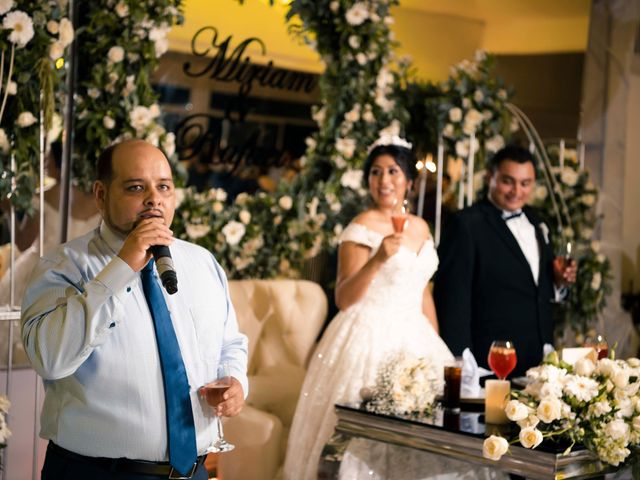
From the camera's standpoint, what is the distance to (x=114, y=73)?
4.55m

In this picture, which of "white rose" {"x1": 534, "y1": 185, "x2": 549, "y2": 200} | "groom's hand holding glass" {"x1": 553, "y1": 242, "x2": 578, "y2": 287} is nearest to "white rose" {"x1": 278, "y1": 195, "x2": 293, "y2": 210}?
"groom's hand holding glass" {"x1": 553, "y1": 242, "x2": 578, "y2": 287}

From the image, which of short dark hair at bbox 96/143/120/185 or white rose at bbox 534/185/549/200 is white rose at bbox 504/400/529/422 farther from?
white rose at bbox 534/185/549/200

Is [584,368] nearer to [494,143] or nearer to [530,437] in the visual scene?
[530,437]

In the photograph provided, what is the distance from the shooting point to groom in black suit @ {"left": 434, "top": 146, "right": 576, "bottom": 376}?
4578mm

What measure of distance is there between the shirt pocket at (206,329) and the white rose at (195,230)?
2.59m

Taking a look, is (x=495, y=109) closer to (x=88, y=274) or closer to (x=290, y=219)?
(x=290, y=219)

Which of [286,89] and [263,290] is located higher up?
[286,89]

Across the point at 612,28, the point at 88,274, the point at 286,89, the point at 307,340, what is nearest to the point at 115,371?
the point at 88,274

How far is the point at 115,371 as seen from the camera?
7.18 feet

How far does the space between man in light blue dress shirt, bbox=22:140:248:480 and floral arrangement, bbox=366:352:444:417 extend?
1.03 m

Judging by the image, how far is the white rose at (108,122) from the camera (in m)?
4.51

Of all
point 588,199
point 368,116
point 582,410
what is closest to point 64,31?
point 368,116

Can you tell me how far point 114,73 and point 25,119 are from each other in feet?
2.09

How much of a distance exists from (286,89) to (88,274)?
11.7ft
